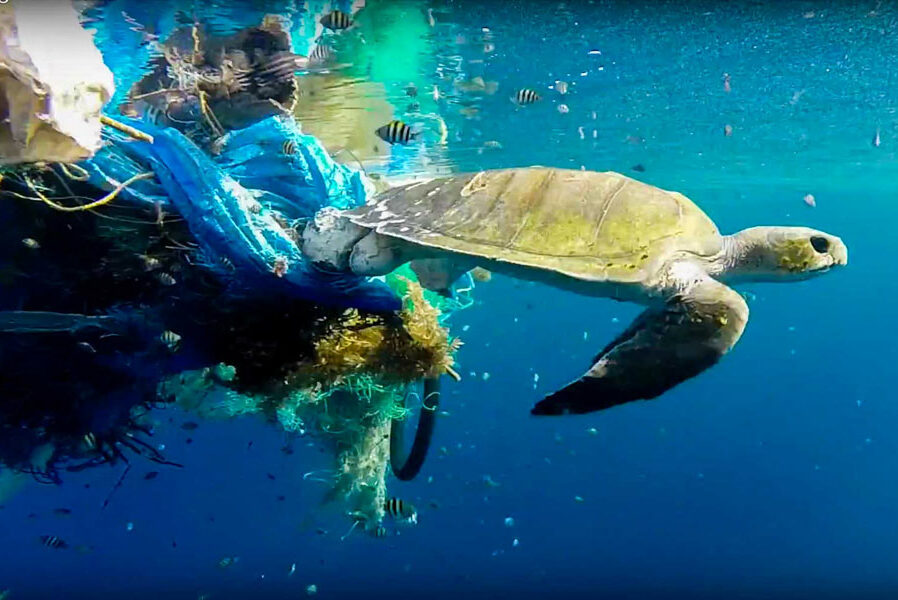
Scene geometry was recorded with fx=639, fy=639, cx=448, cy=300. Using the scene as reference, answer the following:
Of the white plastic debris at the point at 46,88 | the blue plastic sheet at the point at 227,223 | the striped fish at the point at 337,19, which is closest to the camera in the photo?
the white plastic debris at the point at 46,88

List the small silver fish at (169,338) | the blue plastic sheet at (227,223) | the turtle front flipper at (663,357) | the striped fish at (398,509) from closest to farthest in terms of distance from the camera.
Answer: the turtle front flipper at (663,357)
the blue plastic sheet at (227,223)
the small silver fish at (169,338)
the striped fish at (398,509)

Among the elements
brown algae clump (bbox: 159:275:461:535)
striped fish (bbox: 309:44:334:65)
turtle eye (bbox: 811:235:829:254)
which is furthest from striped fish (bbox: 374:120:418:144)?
turtle eye (bbox: 811:235:829:254)

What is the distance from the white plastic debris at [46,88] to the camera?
9.46 ft

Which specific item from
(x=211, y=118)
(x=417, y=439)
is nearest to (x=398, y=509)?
(x=417, y=439)

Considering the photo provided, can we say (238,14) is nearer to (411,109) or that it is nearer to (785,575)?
(411,109)

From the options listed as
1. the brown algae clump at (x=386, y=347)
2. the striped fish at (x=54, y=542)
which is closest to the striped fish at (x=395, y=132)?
the brown algae clump at (x=386, y=347)

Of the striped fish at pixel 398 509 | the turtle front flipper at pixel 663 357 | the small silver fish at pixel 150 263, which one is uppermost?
the turtle front flipper at pixel 663 357

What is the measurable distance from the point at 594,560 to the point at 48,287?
3395 cm

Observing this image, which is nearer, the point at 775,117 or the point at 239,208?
the point at 239,208

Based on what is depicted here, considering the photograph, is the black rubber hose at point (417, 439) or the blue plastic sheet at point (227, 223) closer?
the blue plastic sheet at point (227, 223)

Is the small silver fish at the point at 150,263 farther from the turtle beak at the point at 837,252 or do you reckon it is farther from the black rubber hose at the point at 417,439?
the turtle beak at the point at 837,252

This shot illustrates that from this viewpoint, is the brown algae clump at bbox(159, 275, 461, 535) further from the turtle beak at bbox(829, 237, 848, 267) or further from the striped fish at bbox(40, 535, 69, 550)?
the striped fish at bbox(40, 535, 69, 550)

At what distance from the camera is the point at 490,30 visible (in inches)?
370

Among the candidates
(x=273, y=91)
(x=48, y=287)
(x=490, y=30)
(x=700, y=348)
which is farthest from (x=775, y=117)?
(x=48, y=287)
